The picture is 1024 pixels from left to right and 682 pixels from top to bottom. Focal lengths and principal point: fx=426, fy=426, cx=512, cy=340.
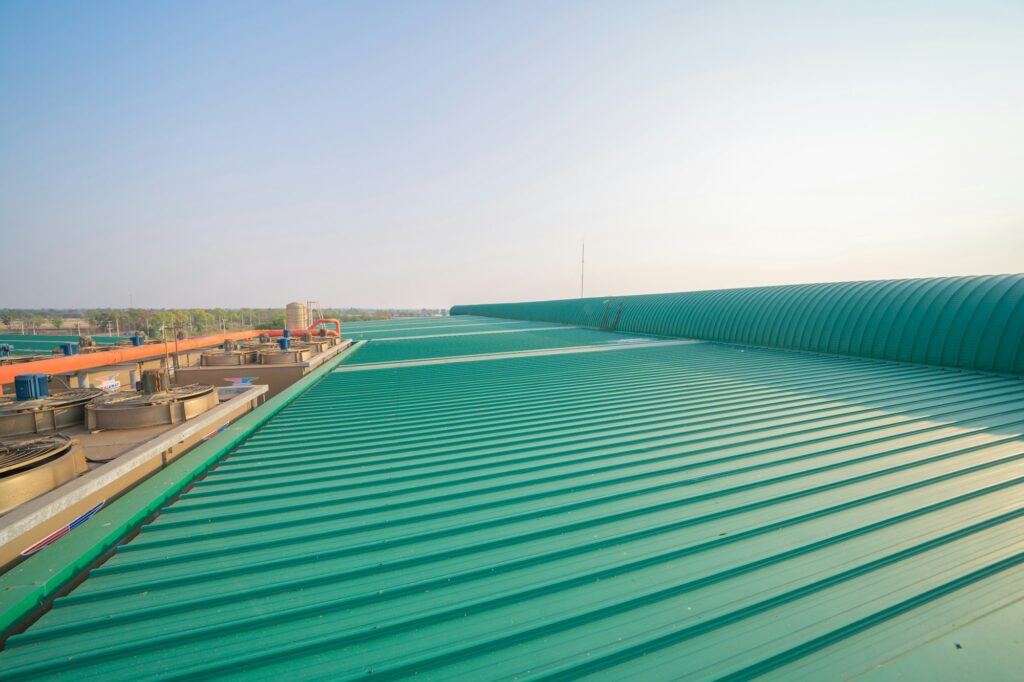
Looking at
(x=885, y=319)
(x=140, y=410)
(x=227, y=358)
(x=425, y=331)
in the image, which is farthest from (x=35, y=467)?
(x=425, y=331)

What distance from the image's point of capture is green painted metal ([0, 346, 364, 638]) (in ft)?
7.91

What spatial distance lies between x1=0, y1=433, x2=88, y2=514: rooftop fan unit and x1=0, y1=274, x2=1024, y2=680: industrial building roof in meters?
1.34

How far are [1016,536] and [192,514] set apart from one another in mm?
6188

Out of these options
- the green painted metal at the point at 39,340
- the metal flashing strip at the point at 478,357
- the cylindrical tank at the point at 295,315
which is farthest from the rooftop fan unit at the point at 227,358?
the cylindrical tank at the point at 295,315

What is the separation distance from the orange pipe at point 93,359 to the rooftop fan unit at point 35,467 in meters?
2.58

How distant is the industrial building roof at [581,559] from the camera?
7.04 ft

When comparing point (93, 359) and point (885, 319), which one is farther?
point (93, 359)

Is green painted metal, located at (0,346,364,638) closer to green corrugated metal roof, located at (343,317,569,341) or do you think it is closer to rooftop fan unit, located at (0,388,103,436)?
rooftop fan unit, located at (0,388,103,436)

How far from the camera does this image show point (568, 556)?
2.93m

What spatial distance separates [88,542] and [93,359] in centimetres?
1292

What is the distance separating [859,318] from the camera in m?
10.7

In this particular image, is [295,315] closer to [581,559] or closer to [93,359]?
[93,359]

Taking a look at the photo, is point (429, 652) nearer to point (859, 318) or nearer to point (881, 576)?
point (881, 576)

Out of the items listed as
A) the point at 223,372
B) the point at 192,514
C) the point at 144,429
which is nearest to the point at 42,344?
the point at 223,372
